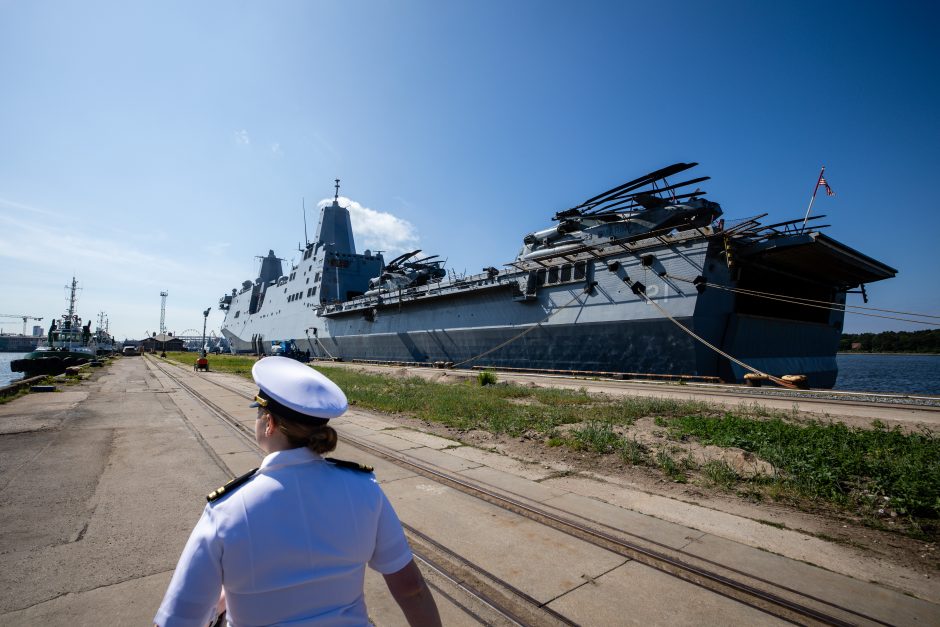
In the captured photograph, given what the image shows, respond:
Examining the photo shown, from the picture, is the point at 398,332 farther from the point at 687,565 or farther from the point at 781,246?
the point at 687,565

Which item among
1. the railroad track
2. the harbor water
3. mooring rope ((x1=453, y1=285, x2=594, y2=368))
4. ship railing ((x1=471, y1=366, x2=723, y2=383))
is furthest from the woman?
the harbor water

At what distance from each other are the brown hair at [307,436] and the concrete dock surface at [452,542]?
187cm

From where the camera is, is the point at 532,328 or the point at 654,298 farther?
the point at 532,328

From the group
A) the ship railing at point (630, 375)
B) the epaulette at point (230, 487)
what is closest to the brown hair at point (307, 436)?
the epaulette at point (230, 487)

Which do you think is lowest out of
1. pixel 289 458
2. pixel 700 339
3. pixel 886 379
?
pixel 886 379

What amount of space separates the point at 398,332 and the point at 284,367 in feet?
91.0

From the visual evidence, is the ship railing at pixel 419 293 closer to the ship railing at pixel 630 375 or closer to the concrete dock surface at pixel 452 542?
the ship railing at pixel 630 375

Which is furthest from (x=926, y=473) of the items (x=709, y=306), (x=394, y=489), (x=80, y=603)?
(x=709, y=306)

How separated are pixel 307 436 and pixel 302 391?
6.2 inches

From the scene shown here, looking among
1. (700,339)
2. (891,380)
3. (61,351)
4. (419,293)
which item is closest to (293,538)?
(700,339)

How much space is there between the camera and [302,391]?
4.75 ft

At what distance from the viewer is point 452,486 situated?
504 cm

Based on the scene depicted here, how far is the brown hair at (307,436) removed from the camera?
57.0 inches

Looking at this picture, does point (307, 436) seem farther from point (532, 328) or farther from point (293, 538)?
point (532, 328)
